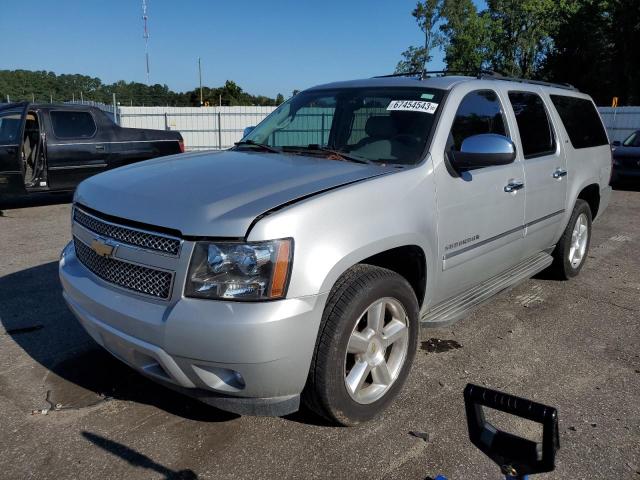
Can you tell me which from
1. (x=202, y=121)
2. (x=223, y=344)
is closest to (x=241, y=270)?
(x=223, y=344)

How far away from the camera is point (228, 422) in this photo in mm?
2855

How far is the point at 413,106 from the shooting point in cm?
348

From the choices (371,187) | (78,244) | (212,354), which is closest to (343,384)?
(212,354)

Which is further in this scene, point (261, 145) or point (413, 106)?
point (261, 145)

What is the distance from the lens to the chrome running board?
3229 mm

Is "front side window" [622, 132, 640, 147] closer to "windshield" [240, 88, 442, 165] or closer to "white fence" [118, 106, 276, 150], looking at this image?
"windshield" [240, 88, 442, 165]

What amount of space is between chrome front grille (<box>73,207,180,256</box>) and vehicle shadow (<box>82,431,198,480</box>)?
1.00 m

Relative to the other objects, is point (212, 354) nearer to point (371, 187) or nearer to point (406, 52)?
point (371, 187)

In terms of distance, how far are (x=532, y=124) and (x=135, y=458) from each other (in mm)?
3661

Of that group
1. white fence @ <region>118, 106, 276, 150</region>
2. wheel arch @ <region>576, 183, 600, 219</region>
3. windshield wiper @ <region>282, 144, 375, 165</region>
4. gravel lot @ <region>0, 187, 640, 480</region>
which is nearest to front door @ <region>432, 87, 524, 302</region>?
windshield wiper @ <region>282, 144, 375, 165</region>

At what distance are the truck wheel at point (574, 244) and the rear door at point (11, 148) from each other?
24.9 feet

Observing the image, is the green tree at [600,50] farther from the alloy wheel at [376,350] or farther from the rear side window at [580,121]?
the alloy wheel at [376,350]

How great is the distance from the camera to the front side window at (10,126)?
26.9ft

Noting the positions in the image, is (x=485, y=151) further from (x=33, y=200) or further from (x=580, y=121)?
(x=33, y=200)
